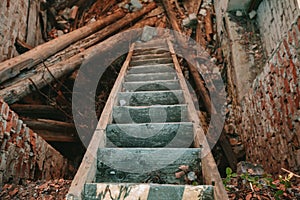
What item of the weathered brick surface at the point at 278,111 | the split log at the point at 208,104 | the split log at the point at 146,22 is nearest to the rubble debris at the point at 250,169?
the weathered brick surface at the point at 278,111

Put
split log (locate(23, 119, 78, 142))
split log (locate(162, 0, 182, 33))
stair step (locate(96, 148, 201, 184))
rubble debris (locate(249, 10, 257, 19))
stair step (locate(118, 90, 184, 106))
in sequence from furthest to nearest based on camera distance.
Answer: split log (locate(162, 0, 182, 33)), rubble debris (locate(249, 10, 257, 19)), split log (locate(23, 119, 78, 142)), stair step (locate(118, 90, 184, 106)), stair step (locate(96, 148, 201, 184))

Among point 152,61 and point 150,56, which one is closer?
point 152,61

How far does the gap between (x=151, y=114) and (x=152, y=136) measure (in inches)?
12.0

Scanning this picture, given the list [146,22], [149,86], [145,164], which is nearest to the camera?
[145,164]

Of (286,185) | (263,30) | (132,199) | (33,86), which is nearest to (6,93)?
(33,86)

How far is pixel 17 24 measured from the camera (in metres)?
3.41

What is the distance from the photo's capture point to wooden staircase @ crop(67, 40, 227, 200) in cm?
127

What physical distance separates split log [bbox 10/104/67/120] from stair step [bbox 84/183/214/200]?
1.75 metres

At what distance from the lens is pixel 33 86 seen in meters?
2.71

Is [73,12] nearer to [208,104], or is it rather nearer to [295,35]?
[208,104]

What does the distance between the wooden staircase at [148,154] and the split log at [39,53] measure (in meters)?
1.15

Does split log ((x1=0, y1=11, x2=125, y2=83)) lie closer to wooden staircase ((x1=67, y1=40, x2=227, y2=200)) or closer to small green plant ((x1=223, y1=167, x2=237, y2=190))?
wooden staircase ((x1=67, y1=40, x2=227, y2=200))

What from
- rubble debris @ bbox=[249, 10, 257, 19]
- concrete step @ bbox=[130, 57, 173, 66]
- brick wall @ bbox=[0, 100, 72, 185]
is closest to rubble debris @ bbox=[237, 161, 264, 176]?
brick wall @ bbox=[0, 100, 72, 185]

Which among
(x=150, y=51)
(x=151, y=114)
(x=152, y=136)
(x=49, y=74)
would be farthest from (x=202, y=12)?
(x=152, y=136)
